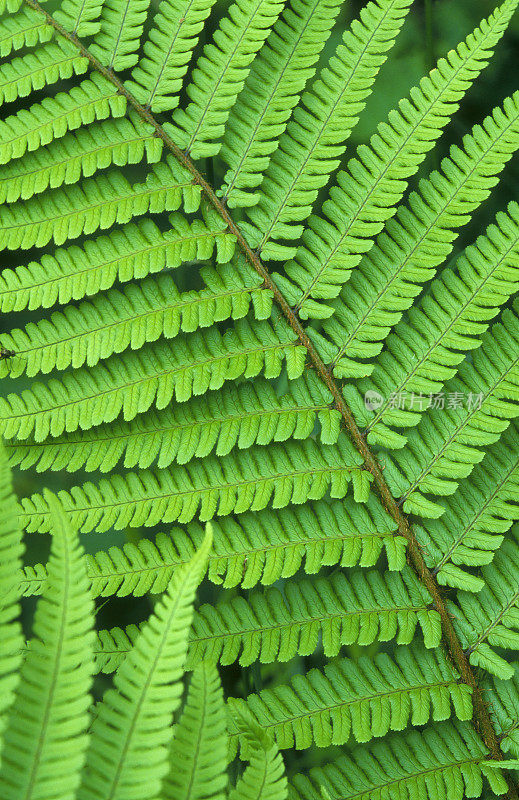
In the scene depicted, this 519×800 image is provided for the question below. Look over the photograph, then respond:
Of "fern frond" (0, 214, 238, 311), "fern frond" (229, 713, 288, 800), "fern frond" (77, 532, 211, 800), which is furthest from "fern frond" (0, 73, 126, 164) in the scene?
"fern frond" (229, 713, 288, 800)

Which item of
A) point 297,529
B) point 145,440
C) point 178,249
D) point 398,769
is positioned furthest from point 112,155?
point 398,769

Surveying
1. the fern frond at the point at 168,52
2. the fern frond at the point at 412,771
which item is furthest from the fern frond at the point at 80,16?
the fern frond at the point at 412,771

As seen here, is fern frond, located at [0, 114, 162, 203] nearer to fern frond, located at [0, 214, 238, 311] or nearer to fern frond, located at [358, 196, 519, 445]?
fern frond, located at [0, 214, 238, 311]

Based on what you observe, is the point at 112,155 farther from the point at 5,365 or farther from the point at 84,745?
the point at 84,745

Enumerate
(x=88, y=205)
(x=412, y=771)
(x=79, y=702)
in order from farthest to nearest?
(x=88, y=205) < (x=412, y=771) < (x=79, y=702)

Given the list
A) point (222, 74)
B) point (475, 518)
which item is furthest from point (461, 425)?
point (222, 74)

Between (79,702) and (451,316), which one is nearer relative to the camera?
(79,702)

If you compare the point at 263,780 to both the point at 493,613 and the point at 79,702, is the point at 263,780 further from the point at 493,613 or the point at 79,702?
the point at 493,613
